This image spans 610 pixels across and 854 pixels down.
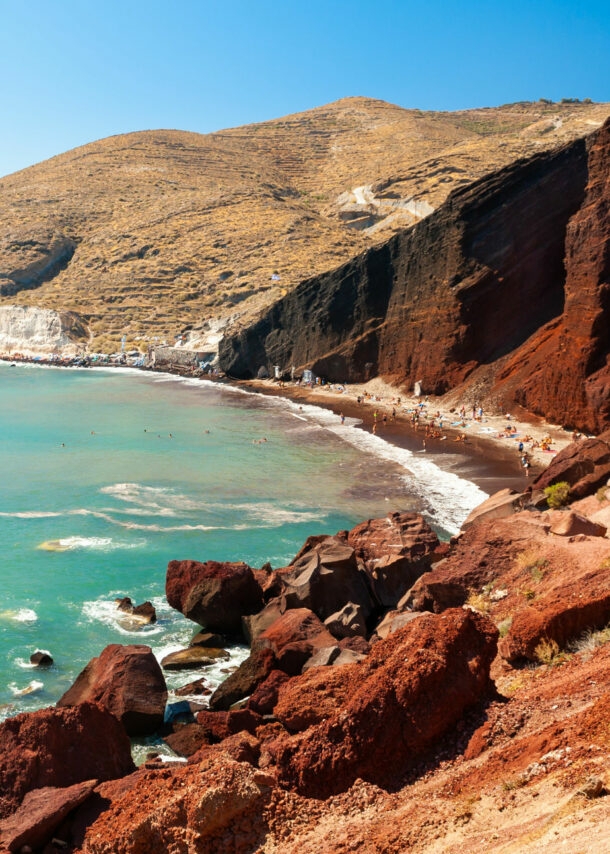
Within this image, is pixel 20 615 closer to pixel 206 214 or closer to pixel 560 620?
pixel 560 620

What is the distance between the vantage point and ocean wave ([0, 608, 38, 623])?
814 inches

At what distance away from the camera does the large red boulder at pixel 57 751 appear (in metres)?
10.6

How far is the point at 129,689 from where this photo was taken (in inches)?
559

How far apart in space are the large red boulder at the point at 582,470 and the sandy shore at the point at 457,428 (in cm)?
781

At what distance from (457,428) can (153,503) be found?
861 inches

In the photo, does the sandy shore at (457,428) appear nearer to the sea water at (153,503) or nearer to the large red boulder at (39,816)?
the sea water at (153,503)

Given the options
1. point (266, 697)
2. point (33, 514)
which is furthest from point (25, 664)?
point (33, 514)

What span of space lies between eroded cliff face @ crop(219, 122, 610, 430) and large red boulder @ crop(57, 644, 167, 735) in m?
30.2

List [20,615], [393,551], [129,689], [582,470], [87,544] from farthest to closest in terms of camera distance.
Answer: [87,544], [582,470], [20,615], [393,551], [129,689]

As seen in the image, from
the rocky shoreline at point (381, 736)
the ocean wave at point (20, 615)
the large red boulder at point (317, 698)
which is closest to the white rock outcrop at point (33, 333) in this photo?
the ocean wave at point (20, 615)

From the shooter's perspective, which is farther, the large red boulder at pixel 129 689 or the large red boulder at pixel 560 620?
the large red boulder at pixel 129 689

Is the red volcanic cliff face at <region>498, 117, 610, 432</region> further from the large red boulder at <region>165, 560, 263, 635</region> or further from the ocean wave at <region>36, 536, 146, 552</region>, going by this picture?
the large red boulder at <region>165, 560, 263, 635</region>

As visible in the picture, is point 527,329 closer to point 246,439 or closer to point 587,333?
point 587,333

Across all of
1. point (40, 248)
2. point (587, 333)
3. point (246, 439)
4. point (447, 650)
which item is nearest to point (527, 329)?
point (587, 333)
